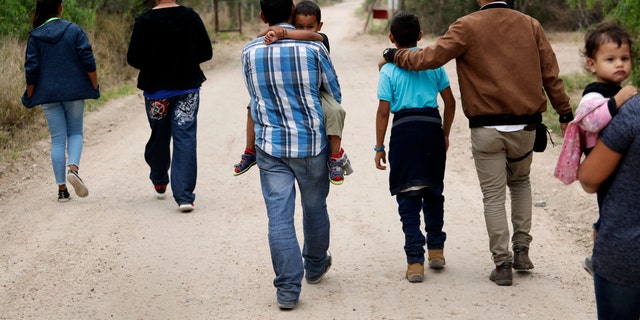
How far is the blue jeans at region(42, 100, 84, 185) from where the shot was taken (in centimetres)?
860

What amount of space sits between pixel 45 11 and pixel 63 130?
110 centimetres

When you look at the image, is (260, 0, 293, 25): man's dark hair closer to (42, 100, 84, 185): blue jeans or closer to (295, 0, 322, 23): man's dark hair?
(295, 0, 322, 23): man's dark hair

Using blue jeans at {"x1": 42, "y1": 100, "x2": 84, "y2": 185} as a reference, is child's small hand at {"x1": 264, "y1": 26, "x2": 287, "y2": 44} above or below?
above

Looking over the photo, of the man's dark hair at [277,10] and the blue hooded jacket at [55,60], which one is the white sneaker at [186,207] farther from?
the man's dark hair at [277,10]

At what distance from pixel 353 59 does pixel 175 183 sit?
48.2 feet

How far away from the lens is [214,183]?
31.1 feet

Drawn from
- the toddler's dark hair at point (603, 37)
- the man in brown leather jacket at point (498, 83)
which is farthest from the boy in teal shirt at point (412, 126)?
the toddler's dark hair at point (603, 37)

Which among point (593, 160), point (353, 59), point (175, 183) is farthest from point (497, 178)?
point (353, 59)

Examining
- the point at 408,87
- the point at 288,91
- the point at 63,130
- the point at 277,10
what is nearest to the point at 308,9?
the point at 277,10

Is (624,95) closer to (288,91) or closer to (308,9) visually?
(288,91)

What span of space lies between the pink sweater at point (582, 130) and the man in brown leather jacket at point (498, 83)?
187cm

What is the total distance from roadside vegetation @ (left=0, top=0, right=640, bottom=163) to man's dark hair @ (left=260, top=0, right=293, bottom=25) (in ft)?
6.31

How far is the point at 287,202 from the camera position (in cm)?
564

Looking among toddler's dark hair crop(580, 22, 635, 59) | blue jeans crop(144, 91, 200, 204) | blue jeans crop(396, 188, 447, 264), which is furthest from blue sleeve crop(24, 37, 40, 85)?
toddler's dark hair crop(580, 22, 635, 59)
